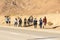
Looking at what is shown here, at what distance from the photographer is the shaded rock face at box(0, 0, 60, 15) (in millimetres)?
79950

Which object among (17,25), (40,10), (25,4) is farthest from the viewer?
(25,4)

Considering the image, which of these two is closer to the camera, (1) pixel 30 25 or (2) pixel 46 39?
(2) pixel 46 39

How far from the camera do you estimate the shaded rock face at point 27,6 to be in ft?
262

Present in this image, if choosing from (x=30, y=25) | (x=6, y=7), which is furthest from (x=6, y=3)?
(x=30, y=25)

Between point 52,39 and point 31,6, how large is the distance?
65.1 meters

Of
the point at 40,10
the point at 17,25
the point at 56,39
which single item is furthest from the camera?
the point at 40,10

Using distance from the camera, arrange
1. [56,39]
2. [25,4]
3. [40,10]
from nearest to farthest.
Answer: [56,39], [40,10], [25,4]

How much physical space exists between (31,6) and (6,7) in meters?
8.28

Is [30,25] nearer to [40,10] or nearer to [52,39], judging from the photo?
[52,39]

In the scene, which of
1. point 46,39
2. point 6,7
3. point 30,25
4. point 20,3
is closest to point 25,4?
point 20,3

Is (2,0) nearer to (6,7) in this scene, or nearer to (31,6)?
(6,7)

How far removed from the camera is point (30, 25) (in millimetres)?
39906

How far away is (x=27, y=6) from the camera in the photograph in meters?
84.4

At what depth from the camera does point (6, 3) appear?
83500mm
